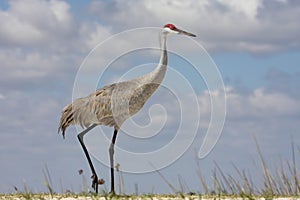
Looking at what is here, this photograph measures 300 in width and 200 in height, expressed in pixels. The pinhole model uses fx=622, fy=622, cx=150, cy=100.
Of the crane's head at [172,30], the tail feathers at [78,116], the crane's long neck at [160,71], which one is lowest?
the tail feathers at [78,116]

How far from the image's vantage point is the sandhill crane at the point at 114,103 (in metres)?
11.9

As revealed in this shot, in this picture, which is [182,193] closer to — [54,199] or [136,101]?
[54,199]

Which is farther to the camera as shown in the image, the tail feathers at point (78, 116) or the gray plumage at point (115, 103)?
the tail feathers at point (78, 116)

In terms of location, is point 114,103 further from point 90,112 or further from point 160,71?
point 160,71

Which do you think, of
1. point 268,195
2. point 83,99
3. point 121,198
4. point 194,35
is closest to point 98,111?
point 83,99

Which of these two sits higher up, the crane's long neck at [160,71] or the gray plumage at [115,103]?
the crane's long neck at [160,71]

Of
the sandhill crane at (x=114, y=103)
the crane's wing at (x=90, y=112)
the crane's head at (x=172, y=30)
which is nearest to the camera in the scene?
the sandhill crane at (x=114, y=103)

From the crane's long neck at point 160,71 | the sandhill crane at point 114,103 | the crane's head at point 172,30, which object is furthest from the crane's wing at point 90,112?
the crane's head at point 172,30

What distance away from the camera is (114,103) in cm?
1196

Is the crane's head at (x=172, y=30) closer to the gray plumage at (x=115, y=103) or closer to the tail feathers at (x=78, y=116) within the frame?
the gray plumage at (x=115, y=103)

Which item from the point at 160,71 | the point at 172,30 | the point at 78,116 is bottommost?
the point at 78,116

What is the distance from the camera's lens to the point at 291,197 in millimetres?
9148

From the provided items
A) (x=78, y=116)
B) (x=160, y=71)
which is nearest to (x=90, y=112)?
(x=78, y=116)

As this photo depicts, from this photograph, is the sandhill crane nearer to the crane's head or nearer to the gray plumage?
the gray plumage
